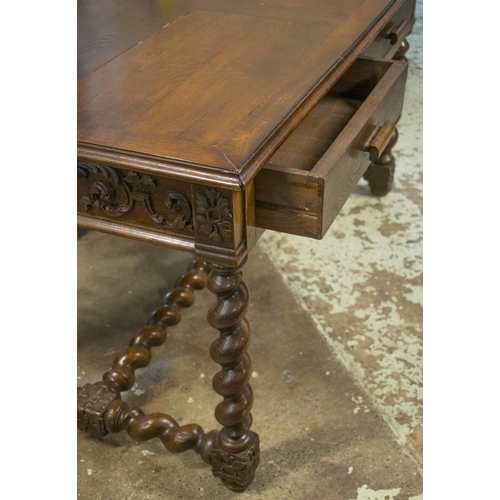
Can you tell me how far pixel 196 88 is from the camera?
3.86ft

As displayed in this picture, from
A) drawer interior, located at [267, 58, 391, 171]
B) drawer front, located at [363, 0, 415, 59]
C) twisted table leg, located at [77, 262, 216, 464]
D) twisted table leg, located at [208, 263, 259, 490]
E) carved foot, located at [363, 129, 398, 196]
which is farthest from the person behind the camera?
carved foot, located at [363, 129, 398, 196]

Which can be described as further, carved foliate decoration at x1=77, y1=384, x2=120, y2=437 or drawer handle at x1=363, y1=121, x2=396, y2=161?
carved foliate decoration at x1=77, y1=384, x2=120, y2=437

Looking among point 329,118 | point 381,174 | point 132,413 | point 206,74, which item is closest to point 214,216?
point 206,74

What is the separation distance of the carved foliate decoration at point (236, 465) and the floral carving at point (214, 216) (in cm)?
47

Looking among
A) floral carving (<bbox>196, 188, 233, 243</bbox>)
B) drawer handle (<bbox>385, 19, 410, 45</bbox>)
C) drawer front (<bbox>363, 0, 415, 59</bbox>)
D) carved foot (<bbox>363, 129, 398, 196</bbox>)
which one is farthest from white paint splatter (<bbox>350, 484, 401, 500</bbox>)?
carved foot (<bbox>363, 129, 398, 196</bbox>)

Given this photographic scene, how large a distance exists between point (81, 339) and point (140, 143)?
2.82 ft

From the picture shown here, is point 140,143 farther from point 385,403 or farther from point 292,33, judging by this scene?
point 385,403

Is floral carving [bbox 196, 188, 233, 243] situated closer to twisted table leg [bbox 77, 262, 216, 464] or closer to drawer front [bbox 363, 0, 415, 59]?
twisted table leg [bbox 77, 262, 216, 464]

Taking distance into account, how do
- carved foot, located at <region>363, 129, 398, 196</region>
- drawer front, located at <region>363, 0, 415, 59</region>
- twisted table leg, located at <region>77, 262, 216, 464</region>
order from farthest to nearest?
1. carved foot, located at <region>363, 129, 398, 196</region>
2. drawer front, located at <region>363, 0, 415, 59</region>
3. twisted table leg, located at <region>77, 262, 216, 464</region>

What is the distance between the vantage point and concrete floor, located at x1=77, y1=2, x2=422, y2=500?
140 cm

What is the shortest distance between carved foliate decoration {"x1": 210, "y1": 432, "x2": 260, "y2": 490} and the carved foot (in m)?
1.11

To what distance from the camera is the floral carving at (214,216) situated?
1.01 m

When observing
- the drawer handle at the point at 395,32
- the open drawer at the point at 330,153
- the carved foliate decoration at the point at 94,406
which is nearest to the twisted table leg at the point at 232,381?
the open drawer at the point at 330,153

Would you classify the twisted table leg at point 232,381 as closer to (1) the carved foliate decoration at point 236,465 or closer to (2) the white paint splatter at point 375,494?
(1) the carved foliate decoration at point 236,465
